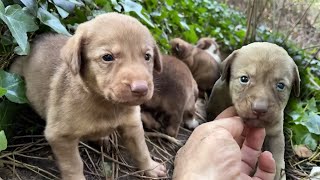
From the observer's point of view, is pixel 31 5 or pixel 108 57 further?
pixel 31 5

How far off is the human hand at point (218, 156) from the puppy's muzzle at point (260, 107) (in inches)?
5.7

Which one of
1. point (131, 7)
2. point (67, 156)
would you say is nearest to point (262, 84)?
point (67, 156)

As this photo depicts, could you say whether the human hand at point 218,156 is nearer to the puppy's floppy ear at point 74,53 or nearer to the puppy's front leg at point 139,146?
the puppy's front leg at point 139,146

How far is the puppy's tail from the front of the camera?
3534 millimetres

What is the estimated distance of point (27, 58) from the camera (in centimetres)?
350

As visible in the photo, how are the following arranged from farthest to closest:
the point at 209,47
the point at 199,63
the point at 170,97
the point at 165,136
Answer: the point at 209,47 < the point at 199,63 < the point at 165,136 < the point at 170,97

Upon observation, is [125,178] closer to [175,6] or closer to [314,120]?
[314,120]

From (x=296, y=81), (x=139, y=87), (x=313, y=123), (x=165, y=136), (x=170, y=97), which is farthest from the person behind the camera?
(x=313, y=123)

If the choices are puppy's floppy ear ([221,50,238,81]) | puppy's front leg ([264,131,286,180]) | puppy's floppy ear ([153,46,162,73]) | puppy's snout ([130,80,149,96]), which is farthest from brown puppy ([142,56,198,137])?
puppy's snout ([130,80,149,96])

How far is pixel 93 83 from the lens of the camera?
2871mm

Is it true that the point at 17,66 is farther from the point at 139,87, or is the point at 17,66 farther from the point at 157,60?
the point at 139,87

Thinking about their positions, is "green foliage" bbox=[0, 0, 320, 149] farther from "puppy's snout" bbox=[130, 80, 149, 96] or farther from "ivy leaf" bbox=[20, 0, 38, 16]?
"puppy's snout" bbox=[130, 80, 149, 96]

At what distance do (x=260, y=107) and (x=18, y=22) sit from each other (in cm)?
170

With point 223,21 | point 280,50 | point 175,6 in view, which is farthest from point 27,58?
point 223,21
